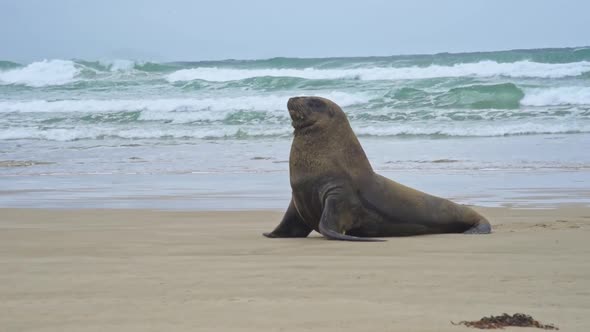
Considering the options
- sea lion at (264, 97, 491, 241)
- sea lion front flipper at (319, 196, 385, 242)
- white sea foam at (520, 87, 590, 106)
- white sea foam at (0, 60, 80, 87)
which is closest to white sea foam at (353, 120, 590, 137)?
white sea foam at (520, 87, 590, 106)

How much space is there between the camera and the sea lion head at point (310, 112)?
271 inches

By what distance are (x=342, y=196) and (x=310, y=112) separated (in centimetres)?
75

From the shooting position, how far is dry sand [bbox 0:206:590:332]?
3311 mm

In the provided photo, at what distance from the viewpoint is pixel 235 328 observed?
316 cm

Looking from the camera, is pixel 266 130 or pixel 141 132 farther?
pixel 141 132

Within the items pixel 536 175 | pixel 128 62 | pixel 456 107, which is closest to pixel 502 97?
pixel 456 107

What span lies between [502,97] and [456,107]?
226 cm

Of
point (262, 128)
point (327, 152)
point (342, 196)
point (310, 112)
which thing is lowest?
point (262, 128)

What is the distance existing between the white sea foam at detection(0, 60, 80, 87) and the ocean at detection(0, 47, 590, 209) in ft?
0.37

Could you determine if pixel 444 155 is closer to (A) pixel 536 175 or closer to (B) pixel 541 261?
(A) pixel 536 175

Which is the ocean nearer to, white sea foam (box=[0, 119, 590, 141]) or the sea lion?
white sea foam (box=[0, 119, 590, 141])

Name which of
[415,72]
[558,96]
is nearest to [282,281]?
[558,96]

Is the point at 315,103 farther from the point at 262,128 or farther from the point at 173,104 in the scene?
the point at 173,104

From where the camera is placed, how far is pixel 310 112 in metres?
6.93
